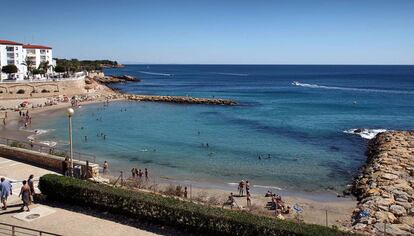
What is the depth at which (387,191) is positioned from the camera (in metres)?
23.1

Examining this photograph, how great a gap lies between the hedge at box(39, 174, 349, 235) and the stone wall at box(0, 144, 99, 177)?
2.99m

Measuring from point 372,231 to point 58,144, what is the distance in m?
28.6

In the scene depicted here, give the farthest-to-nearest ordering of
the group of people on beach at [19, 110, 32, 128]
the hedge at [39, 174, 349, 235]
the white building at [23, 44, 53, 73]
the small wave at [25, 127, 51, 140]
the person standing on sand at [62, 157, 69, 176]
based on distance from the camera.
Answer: the white building at [23, 44, 53, 73] < the group of people on beach at [19, 110, 32, 128] < the small wave at [25, 127, 51, 140] < the person standing on sand at [62, 157, 69, 176] < the hedge at [39, 174, 349, 235]

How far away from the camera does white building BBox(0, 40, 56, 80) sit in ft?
294

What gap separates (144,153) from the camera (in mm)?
34969

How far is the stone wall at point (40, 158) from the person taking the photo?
19.1 meters

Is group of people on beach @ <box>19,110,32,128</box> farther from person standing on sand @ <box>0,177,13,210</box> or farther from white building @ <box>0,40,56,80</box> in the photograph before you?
person standing on sand @ <box>0,177,13,210</box>

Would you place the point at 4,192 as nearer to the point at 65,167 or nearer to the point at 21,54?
the point at 65,167

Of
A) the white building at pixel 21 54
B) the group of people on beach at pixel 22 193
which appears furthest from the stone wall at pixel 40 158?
the white building at pixel 21 54

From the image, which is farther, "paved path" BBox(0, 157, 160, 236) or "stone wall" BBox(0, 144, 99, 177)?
"stone wall" BBox(0, 144, 99, 177)

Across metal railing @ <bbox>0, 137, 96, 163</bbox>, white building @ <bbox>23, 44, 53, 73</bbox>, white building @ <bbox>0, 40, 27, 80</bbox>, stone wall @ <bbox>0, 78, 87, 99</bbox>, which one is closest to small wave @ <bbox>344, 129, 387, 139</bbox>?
metal railing @ <bbox>0, 137, 96, 163</bbox>

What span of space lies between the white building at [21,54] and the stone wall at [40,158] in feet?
192

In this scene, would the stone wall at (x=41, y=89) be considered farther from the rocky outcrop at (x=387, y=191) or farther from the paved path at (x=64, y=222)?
the rocky outcrop at (x=387, y=191)

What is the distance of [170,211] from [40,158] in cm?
1082
